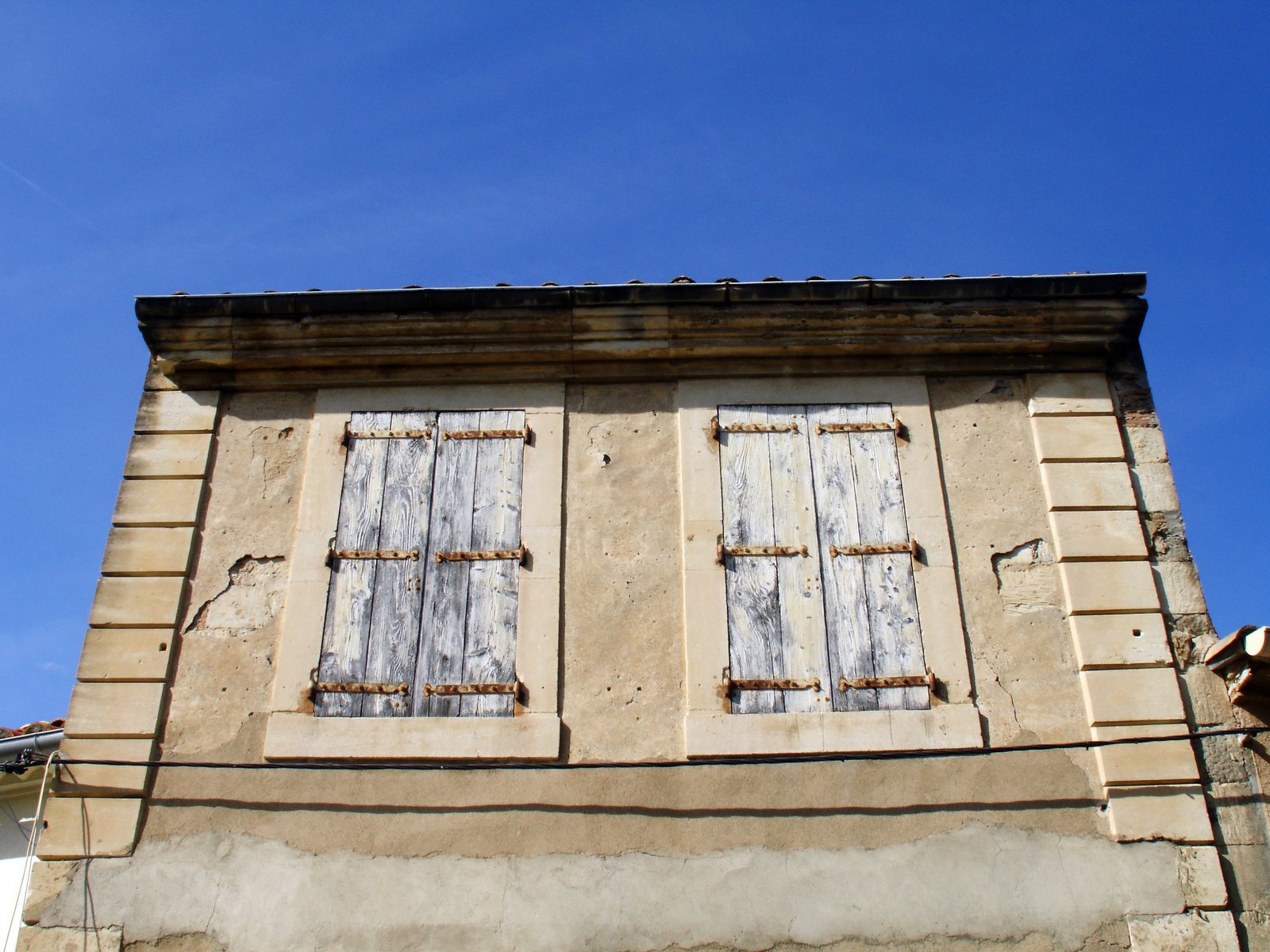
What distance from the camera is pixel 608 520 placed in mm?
5934

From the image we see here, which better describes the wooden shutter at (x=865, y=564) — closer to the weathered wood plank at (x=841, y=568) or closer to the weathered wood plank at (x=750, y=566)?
the weathered wood plank at (x=841, y=568)

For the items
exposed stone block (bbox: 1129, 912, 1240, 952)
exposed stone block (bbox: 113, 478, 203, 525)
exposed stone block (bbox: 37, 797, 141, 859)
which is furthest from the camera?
exposed stone block (bbox: 113, 478, 203, 525)

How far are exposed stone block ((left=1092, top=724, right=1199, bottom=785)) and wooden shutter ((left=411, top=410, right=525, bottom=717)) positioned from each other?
281 centimetres

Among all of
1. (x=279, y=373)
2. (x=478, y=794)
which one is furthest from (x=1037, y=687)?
(x=279, y=373)

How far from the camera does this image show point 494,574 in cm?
580

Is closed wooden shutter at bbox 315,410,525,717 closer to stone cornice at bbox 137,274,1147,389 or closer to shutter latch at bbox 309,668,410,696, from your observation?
shutter latch at bbox 309,668,410,696

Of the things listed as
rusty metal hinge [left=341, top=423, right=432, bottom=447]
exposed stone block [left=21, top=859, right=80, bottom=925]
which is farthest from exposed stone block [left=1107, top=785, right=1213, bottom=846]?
exposed stone block [left=21, top=859, right=80, bottom=925]

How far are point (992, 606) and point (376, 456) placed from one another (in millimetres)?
3306

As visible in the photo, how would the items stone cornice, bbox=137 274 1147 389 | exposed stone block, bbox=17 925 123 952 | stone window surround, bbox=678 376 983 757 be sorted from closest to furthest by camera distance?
1. exposed stone block, bbox=17 925 123 952
2. stone window surround, bbox=678 376 983 757
3. stone cornice, bbox=137 274 1147 389

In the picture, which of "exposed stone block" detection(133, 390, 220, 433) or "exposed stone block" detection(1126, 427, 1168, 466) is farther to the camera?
"exposed stone block" detection(133, 390, 220, 433)

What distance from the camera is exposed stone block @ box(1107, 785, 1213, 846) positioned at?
5.14 metres

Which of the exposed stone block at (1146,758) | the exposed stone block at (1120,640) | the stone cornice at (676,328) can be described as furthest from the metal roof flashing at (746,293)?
the exposed stone block at (1146,758)

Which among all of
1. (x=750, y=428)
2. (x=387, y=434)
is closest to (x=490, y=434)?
(x=387, y=434)

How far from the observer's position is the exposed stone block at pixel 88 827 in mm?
5238
